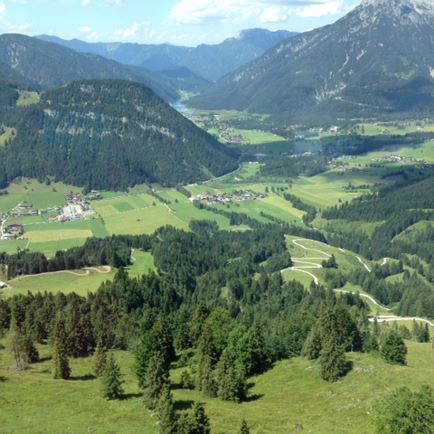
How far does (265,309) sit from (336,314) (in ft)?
212

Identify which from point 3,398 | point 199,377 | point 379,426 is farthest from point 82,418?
point 379,426

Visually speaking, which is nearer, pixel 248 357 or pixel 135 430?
pixel 135 430

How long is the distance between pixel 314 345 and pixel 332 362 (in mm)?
9803

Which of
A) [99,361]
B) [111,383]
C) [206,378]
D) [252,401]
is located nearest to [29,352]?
[99,361]

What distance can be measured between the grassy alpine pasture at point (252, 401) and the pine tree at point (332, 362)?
1.30 metres

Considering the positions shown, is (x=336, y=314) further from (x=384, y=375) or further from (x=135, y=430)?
(x=135, y=430)

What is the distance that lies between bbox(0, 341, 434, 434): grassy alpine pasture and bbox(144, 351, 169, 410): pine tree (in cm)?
155

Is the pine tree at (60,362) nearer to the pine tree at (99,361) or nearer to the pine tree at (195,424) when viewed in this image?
the pine tree at (99,361)

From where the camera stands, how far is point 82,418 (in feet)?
240

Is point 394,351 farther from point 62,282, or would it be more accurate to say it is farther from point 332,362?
point 62,282

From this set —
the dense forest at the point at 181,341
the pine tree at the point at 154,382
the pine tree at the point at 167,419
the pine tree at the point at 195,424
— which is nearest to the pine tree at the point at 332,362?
the dense forest at the point at 181,341

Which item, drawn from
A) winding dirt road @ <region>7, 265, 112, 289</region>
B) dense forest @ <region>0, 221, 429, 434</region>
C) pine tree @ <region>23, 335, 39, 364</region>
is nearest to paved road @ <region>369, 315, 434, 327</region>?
dense forest @ <region>0, 221, 429, 434</region>

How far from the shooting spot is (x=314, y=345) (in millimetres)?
94938

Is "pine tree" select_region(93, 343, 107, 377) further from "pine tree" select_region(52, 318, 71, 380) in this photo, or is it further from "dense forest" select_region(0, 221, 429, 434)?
"pine tree" select_region(52, 318, 71, 380)
